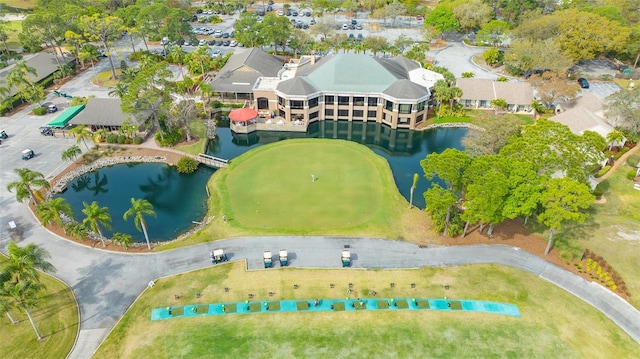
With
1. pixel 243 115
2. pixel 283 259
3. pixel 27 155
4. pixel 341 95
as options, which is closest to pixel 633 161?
pixel 341 95

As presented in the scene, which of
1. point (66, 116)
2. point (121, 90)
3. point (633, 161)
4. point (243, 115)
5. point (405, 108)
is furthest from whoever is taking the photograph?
point (243, 115)

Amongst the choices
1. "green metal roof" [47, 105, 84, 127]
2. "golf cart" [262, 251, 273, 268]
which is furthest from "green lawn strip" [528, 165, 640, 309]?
"green metal roof" [47, 105, 84, 127]

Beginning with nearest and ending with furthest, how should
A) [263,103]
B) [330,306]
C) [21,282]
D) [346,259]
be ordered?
1. [21,282]
2. [330,306]
3. [346,259]
4. [263,103]

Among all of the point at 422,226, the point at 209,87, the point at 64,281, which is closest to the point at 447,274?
the point at 422,226

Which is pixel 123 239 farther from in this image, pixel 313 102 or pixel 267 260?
pixel 313 102

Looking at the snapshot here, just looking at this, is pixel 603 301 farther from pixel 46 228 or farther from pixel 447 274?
pixel 46 228

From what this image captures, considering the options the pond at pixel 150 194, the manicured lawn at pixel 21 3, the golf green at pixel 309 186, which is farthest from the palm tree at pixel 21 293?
the manicured lawn at pixel 21 3
